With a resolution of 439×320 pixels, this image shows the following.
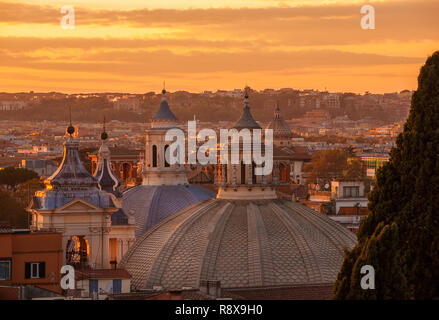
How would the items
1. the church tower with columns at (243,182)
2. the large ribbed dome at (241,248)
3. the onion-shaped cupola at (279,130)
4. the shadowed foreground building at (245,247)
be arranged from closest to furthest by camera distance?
the shadowed foreground building at (245,247) < the large ribbed dome at (241,248) < the church tower with columns at (243,182) < the onion-shaped cupola at (279,130)

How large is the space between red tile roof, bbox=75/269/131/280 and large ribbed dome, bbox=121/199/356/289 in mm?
1084

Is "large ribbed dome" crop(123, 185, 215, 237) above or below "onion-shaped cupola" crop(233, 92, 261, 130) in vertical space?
below

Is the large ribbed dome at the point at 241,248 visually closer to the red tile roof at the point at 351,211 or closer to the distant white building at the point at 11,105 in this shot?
the red tile roof at the point at 351,211

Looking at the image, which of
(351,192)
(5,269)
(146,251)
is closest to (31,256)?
(5,269)

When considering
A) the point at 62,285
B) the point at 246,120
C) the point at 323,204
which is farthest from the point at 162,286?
the point at 323,204

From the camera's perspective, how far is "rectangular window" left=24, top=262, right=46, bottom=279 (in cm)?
4009

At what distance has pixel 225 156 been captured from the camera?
49.3 metres

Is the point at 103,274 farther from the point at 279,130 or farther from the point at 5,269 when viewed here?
the point at 279,130

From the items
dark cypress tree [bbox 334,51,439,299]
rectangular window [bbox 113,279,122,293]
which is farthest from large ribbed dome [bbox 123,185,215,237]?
dark cypress tree [bbox 334,51,439,299]

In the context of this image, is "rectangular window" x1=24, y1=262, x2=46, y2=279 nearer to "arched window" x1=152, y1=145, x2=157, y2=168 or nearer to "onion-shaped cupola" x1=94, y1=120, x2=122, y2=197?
"onion-shaped cupola" x1=94, y1=120, x2=122, y2=197

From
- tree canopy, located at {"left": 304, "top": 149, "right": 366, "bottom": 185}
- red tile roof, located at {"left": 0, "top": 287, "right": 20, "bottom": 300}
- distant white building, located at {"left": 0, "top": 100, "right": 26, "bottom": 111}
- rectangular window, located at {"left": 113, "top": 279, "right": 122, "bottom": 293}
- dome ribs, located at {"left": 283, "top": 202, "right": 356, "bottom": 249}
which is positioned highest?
distant white building, located at {"left": 0, "top": 100, "right": 26, "bottom": 111}

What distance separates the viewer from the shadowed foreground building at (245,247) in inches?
1735

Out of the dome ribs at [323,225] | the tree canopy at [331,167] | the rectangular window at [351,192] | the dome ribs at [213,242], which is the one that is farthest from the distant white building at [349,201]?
the tree canopy at [331,167]

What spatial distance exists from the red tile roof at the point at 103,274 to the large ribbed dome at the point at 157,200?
1635 centimetres
